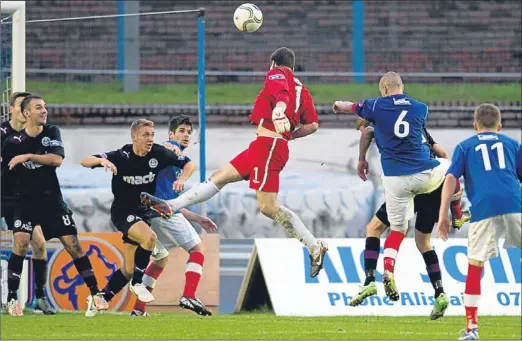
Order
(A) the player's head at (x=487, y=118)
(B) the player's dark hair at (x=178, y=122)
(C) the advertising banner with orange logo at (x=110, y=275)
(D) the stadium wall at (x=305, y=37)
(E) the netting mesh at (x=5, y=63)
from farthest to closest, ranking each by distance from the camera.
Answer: (D) the stadium wall at (x=305, y=37), (C) the advertising banner with orange logo at (x=110, y=275), (E) the netting mesh at (x=5, y=63), (B) the player's dark hair at (x=178, y=122), (A) the player's head at (x=487, y=118)

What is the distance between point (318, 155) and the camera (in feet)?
67.7

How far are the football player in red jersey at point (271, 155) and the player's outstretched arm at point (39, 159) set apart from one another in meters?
1.62

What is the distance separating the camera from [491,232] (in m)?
9.59

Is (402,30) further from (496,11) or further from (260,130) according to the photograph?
(260,130)

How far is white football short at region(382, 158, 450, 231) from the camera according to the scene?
1148 cm

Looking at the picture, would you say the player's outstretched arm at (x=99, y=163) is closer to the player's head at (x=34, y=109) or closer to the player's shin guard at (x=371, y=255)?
the player's head at (x=34, y=109)

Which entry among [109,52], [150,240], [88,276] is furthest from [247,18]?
[109,52]

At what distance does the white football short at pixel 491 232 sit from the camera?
9.59 m

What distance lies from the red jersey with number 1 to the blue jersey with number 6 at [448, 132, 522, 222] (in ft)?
6.14

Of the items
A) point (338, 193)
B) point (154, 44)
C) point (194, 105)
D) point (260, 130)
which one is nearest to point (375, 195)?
point (338, 193)

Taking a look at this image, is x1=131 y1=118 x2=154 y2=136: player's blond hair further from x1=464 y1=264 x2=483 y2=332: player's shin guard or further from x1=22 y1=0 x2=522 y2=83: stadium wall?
x1=22 y1=0 x2=522 y2=83: stadium wall

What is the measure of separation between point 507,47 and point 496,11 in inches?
36.2

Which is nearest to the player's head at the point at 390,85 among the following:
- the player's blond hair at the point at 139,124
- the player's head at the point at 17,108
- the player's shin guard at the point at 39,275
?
the player's blond hair at the point at 139,124

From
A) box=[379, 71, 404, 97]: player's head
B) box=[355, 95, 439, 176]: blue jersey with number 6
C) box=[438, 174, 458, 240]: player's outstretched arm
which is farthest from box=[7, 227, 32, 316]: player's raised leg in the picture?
box=[438, 174, 458, 240]: player's outstretched arm
